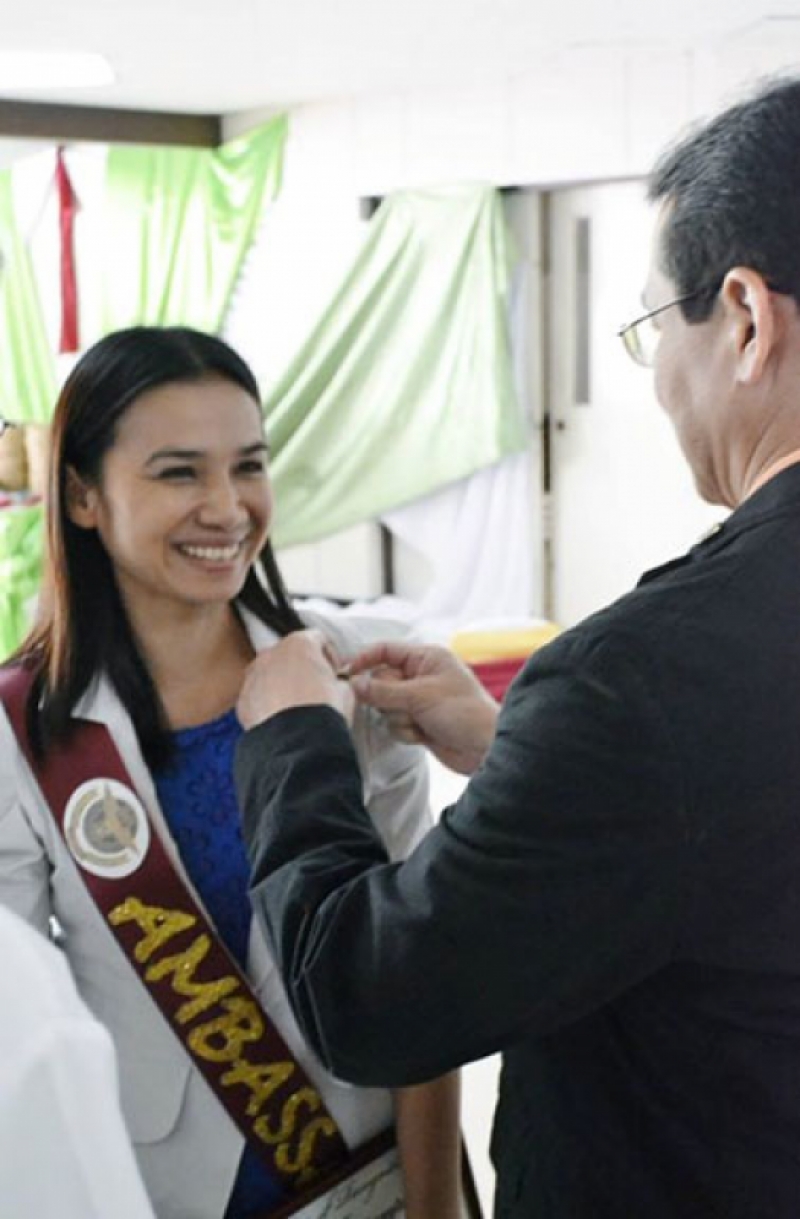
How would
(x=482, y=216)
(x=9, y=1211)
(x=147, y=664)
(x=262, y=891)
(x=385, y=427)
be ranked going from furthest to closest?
(x=385, y=427) → (x=482, y=216) → (x=147, y=664) → (x=262, y=891) → (x=9, y=1211)

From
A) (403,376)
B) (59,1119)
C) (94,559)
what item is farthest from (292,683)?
(403,376)

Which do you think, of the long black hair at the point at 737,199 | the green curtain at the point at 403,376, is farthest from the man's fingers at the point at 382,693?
the green curtain at the point at 403,376

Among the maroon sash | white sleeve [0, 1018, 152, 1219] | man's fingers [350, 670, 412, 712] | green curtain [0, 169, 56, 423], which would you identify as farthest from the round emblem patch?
green curtain [0, 169, 56, 423]

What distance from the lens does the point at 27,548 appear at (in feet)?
16.8

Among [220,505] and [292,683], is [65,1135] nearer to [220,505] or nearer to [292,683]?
[292,683]

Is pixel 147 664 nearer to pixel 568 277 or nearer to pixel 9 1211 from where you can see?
pixel 9 1211

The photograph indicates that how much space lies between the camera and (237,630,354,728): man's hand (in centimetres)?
100

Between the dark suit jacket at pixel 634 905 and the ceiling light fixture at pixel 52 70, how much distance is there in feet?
14.4

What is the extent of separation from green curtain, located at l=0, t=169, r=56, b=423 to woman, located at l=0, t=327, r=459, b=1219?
4.86 metres

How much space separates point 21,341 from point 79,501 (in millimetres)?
4962

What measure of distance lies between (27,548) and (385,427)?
1528 mm

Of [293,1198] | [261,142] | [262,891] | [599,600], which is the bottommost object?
[599,600]

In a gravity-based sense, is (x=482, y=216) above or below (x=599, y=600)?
above

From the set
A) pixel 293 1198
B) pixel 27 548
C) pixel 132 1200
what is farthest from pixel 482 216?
pixel 132 1200
